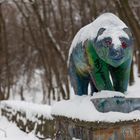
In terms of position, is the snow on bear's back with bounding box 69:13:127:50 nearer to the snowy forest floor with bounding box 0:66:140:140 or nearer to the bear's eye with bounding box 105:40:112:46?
the bear's eye with bounding box 105:40:112:46

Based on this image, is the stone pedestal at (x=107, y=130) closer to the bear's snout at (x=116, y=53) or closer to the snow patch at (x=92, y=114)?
the snow patch at (x=92, y=114)

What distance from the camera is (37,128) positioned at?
36.1ft

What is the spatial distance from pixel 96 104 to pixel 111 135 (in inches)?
17.0

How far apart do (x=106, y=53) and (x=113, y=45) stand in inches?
5.4

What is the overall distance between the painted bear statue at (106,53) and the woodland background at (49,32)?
6.06 m

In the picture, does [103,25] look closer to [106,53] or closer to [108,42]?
[108,42]

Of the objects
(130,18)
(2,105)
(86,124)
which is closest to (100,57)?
(86,124)

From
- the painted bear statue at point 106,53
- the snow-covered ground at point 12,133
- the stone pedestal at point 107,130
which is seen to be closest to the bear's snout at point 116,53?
the painted bear statue at point 106,53

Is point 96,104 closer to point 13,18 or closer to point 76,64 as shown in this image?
point 76,64

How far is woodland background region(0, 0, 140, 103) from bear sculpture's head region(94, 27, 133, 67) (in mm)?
6445

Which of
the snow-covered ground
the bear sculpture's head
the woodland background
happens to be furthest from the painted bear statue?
the woodland background

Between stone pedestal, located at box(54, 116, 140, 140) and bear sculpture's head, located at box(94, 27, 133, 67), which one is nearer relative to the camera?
stone pedestal, located at box(54, 116, 140, 140)

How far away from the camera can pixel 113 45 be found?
5438 mm

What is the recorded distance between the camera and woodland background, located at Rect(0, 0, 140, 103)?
17.4 meters
